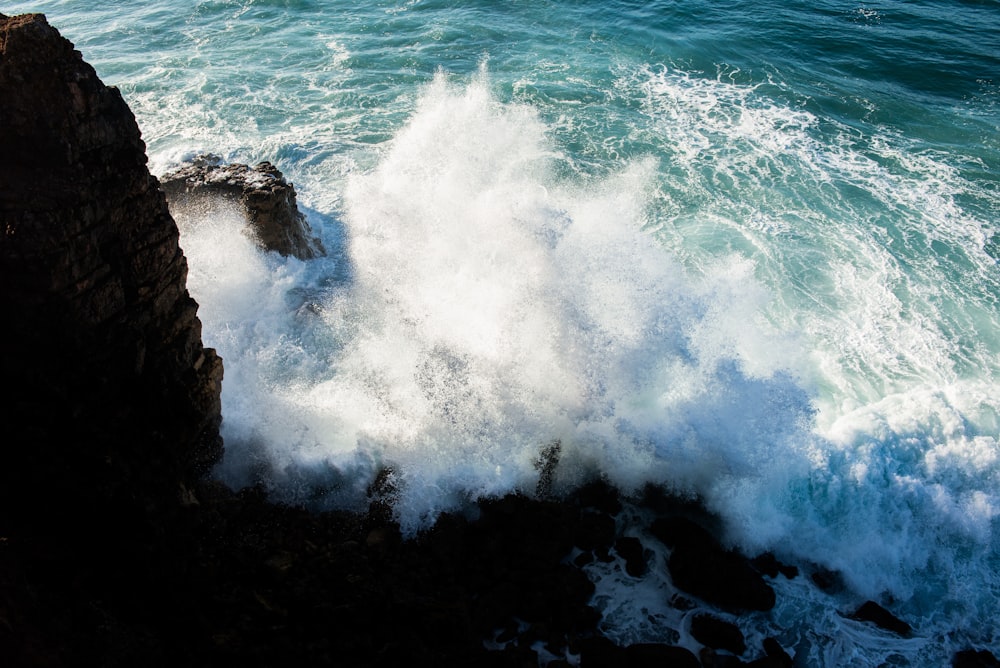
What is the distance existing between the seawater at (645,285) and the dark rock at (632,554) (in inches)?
15.2

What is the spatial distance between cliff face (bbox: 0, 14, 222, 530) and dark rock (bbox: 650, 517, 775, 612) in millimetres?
8504

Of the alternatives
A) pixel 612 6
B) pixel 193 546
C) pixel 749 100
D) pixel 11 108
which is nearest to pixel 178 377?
pixel 193 546

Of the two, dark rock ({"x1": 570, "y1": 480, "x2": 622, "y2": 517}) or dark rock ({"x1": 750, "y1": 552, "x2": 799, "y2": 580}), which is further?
dark rock ({"x1": 570, "y1": 480, "x2": 622, "y2": 517})

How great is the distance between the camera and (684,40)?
2950 cm

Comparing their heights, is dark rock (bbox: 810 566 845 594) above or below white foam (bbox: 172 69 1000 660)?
below

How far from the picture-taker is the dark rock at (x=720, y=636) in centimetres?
1079

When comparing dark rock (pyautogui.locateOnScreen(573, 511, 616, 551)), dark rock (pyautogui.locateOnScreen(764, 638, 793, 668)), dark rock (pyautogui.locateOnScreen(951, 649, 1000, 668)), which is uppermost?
dark rock (pyautogui.locateOnScreen(573, 511, 616, 551))

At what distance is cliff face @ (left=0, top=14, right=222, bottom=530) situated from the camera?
7.69 meters

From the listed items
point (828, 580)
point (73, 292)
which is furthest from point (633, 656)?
point (73, 292)

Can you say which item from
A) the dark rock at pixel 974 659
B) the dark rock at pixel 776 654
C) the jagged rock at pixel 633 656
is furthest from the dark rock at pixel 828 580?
the jagged rock at pixel 633 656

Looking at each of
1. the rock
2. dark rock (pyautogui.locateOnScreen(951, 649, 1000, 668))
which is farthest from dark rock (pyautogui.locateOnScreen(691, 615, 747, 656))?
dark rock (pyautogui.locateOnScreen(951, 649, 1000, 668))

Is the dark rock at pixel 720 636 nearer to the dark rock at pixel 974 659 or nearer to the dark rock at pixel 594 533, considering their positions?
the dark rock at pixel 594 533

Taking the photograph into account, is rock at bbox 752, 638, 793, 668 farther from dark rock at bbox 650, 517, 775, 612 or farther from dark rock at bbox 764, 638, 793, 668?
dark rock at bbox 650, 517, 775, 612

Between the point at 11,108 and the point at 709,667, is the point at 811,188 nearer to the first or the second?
the point at 709,667
